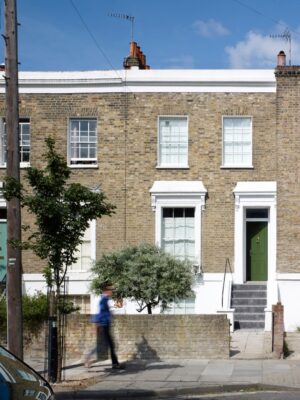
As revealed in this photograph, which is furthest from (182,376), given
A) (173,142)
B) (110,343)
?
(173,142)

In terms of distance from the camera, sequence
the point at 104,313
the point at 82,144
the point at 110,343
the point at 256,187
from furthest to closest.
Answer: the point at 82,144 → the point at 256,187 → the point at 104,313 → the point at 110,343

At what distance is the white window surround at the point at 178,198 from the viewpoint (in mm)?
24516

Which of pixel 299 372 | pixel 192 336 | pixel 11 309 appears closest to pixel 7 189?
pixel 11 309

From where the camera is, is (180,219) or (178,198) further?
(180,219)

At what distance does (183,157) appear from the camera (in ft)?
82.0

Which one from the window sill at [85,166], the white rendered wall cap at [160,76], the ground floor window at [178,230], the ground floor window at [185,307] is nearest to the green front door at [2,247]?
the window sill at [85,166]

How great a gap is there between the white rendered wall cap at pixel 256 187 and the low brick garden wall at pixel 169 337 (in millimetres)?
7276

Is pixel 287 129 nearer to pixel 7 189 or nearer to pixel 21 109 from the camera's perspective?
pixel 21 109

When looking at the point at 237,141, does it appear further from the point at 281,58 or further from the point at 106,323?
the point at 106,323

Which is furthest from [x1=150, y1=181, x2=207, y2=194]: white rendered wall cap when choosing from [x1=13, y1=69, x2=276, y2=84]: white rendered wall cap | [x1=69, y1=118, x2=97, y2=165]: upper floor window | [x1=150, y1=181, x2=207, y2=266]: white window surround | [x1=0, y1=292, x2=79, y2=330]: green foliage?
[x1=0, y1=292, x2=79, y2=330]: green foliage

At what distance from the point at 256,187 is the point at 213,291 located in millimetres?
3443

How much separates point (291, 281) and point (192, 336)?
21.8 feet

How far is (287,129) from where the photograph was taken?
24.2 m

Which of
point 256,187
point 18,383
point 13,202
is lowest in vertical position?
point 18,383
